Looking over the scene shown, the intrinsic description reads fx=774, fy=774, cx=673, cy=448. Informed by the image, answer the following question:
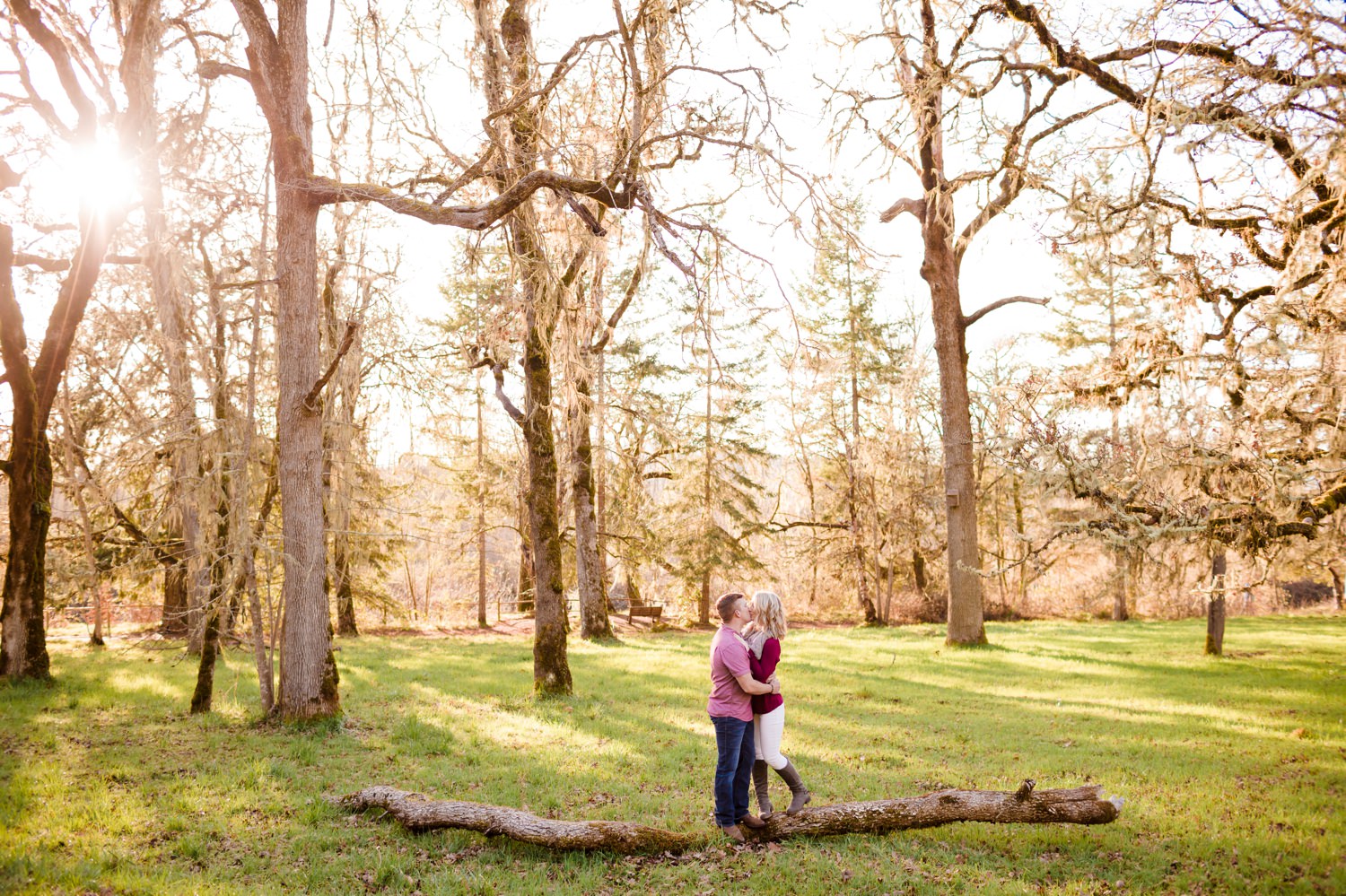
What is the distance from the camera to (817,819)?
5590 millimetres

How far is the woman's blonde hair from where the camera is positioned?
564 cm

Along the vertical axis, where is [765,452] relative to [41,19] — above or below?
below

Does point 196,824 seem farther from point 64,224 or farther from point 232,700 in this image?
point 64,224

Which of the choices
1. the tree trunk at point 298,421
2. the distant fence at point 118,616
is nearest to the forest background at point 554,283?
the tree trunk at point 298,421

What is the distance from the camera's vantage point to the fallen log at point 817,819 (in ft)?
17.3

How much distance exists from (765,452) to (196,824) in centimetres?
2215

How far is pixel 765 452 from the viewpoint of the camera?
87.6ft


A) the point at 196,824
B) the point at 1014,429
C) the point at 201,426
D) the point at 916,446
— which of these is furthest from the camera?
the point at 916,446

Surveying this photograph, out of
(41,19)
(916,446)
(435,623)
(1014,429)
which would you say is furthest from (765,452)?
(41,19)

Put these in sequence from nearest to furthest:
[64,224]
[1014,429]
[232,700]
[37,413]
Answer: [232,700], [1014,429], [37,413], [64,224]

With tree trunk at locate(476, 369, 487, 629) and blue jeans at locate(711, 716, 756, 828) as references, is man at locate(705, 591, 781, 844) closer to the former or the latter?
blue jeans at locate(711, 716, 756, 828)

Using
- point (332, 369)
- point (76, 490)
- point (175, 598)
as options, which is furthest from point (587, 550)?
point (175, 598)

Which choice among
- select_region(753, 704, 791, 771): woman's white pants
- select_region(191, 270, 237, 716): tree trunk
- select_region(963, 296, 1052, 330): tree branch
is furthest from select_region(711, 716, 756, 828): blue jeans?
select_region(963, 296, 1052, 330): tree branch

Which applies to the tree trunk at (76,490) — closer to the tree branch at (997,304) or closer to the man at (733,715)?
the man at (733,715)
